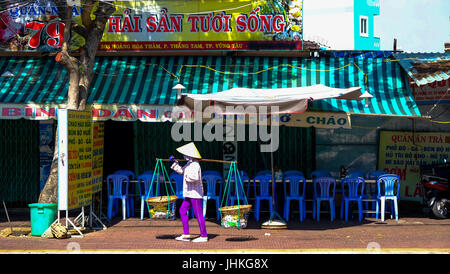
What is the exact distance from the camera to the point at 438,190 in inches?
542

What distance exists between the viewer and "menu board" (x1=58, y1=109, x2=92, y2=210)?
452 inches

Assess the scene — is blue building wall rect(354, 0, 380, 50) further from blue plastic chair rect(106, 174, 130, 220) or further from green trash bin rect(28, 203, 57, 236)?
green trash bin rect(28, 203, 57, 236)

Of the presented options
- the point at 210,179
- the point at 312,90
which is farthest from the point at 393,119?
the point at 210,179

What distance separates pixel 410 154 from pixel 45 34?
9.85 meters

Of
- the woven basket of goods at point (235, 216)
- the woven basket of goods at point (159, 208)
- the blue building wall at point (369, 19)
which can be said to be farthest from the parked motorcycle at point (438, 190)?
the blue building wall at point (369, 19)

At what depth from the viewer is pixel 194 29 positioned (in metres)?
15.8

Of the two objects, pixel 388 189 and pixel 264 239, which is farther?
pixel 388 189

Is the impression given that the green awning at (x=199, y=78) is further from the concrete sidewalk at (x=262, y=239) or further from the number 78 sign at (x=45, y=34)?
the concrete sidewalk at (x=262, y=239)

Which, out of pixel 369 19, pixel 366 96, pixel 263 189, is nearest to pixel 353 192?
pixel 263 189

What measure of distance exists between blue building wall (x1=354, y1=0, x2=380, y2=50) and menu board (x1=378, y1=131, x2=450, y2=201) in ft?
97.1

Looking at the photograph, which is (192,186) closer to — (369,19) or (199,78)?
(199,78)

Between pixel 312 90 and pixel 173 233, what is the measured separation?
13.6ft

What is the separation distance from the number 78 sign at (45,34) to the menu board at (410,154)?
8693mm

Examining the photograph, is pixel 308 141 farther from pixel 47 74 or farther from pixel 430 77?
pixel 47 74
